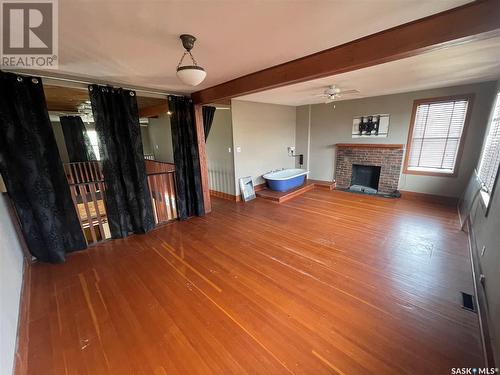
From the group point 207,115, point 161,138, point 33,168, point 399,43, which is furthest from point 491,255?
point 161,138

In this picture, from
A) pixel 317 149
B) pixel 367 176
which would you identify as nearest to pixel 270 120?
pixel 317 149

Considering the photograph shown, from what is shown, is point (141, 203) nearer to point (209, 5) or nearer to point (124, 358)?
point (124, 358)

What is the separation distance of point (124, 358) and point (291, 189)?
178 inches

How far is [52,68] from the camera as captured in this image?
2176mm

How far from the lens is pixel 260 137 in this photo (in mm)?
5113

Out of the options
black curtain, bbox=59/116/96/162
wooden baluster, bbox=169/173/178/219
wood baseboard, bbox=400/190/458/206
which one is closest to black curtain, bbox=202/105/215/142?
wooden baluster, bbox=169/173/178/219

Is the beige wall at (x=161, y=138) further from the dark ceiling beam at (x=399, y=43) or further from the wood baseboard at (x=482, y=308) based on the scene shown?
the wood baseboard at (x=482, y=308)

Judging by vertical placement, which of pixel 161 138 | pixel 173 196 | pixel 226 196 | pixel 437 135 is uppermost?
pixel 161 138

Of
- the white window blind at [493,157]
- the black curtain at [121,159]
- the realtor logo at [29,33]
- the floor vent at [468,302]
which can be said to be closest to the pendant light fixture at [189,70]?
the realtor logo at [29,33]

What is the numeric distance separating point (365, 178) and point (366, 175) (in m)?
0.09

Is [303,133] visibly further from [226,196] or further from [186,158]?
[186,158]

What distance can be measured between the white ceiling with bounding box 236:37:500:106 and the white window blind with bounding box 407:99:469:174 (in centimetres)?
48

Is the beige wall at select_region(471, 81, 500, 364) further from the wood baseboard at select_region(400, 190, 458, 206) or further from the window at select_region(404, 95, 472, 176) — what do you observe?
the window at select_region(404, 95, 472, 176)

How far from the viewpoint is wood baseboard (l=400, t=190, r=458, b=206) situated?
13.7 feet
